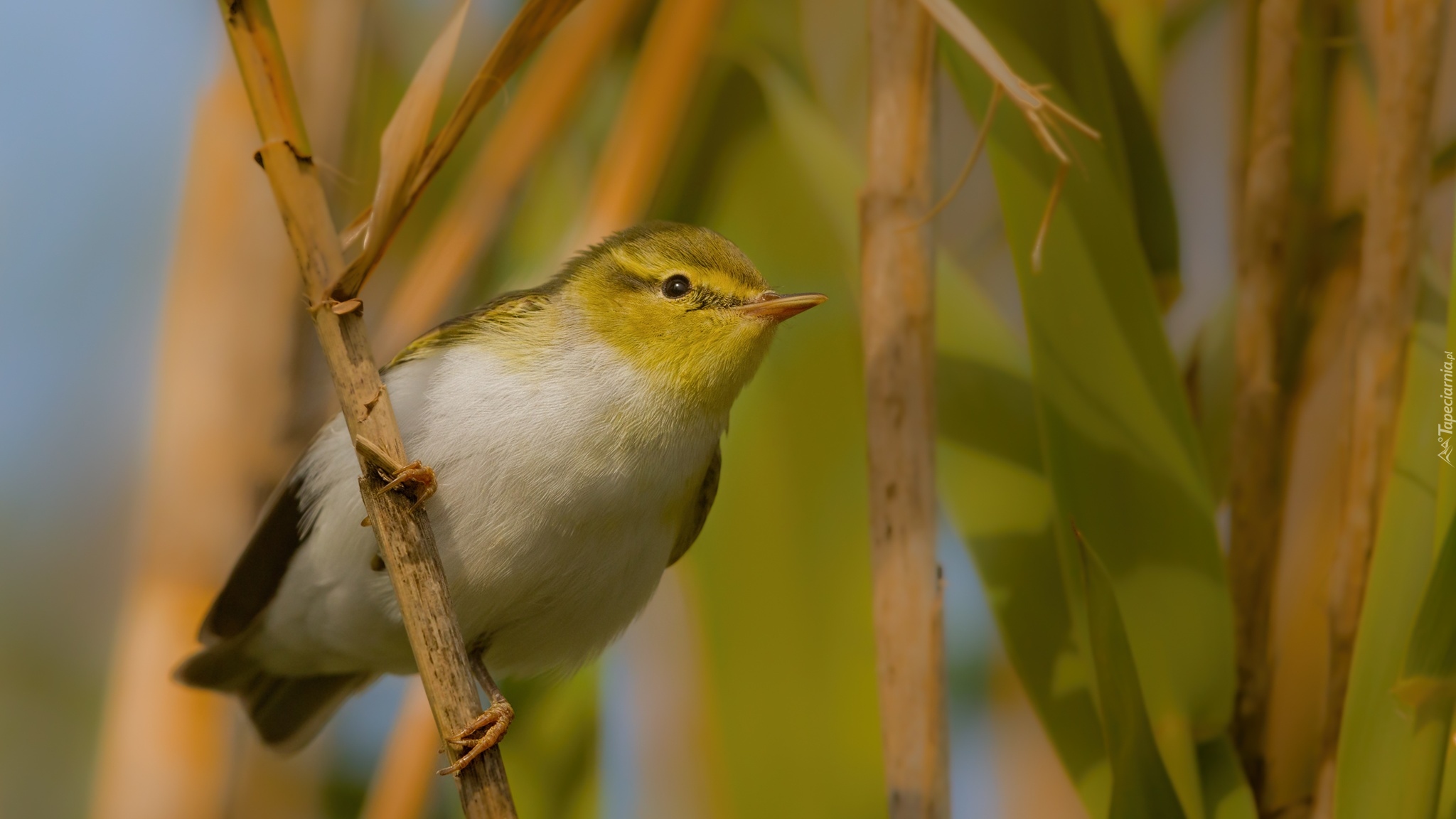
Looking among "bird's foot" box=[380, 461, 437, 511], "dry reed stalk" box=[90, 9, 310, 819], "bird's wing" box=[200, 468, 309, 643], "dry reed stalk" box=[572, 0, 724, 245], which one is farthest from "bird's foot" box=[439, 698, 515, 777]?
"dry reed stalk" box=[572, 0, 724, 245]

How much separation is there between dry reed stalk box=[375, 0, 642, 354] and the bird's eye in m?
0.32

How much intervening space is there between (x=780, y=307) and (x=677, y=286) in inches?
6.5

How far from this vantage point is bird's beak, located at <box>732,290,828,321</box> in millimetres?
1326

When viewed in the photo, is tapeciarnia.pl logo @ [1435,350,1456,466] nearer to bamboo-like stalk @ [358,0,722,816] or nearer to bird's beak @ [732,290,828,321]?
bird's beak @ [732,290,828,321]

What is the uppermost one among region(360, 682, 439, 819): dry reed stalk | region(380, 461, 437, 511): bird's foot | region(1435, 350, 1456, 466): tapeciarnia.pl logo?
region(380, 461, 437, 511): bird's foot

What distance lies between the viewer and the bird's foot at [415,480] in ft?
3.13

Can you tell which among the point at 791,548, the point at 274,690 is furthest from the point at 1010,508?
the point at 274,690

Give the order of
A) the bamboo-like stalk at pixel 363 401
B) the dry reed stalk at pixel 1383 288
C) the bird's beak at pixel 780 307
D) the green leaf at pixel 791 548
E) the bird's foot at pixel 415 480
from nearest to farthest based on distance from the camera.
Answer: the bamboo-like stalk at pixel 363 401 < the bird's foot at pixel 415 480 < the dry reed stalk at pixel 1383 288 < the bird's beak at pixel 780 307 < the green leaf at pixel 791 548

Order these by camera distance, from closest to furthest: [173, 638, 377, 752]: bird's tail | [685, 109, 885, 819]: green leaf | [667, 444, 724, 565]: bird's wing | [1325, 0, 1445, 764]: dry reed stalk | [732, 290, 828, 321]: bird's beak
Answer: [1325, 0, 1445, 764]: dry reed stalk, [732, 290, 828, 321]: bird's beak, [685, 109, 885, 819]: green leaf, [667, 444, 724, 565]: bird's wing, [173, 638, 377, 752]: bird's tail

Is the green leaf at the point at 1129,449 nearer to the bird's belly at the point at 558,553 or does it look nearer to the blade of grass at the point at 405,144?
the bird's belly at the point at 558,553

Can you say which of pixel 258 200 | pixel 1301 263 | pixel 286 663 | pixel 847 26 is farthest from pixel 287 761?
pixel 1301 263

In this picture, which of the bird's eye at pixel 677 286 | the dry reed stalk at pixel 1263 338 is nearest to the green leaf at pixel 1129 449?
the dry reed stalk at pixel 1263 338

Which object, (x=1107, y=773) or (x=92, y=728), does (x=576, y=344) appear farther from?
(x=92, y=728)

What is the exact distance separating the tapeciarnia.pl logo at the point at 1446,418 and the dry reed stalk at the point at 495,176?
1.16 m
